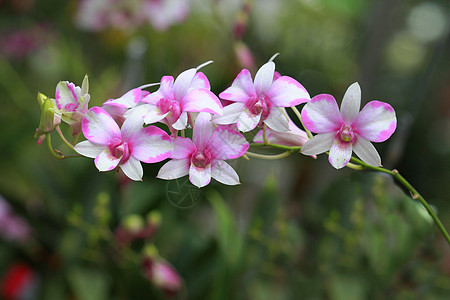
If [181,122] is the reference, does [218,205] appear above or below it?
below

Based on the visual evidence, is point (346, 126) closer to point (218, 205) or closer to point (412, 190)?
point (412, 190)

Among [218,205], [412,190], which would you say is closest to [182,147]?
[412,190]

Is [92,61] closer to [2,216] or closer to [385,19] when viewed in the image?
[2,216]

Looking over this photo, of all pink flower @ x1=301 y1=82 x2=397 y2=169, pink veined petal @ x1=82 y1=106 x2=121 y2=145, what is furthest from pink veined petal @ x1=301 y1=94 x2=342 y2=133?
pink veined petal @ x1=82 y1=106 x2=121 y2=145

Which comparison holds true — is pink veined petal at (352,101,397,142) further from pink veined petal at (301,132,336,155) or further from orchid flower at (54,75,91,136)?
orchid flower at (54,75,91,136)

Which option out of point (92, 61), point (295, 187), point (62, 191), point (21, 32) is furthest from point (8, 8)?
point (295, 187)

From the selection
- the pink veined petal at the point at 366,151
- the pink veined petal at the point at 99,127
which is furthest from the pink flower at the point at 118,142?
the pink veined petal at the point at 366,151

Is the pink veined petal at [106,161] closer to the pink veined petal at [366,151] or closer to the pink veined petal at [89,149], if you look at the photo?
the pink veined petal at [89,149]
